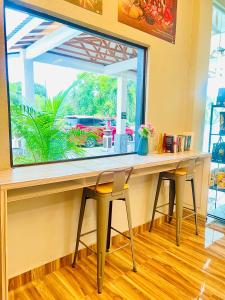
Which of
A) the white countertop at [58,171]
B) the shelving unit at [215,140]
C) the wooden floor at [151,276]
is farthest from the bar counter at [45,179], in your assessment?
the shelving unit at [215,140]

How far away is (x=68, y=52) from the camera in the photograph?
247 cm

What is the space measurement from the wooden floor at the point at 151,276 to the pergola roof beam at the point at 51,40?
1.92 m

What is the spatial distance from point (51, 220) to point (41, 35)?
69.9 inches

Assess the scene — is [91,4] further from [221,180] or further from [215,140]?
[221,180]

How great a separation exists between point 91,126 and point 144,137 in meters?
0.58

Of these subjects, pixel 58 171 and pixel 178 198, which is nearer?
pixel 58 171

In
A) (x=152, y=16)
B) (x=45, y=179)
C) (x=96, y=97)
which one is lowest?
(x=45, y=179)

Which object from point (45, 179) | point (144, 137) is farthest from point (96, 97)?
point (45, 179)

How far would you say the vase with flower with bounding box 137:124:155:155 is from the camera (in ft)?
8.06

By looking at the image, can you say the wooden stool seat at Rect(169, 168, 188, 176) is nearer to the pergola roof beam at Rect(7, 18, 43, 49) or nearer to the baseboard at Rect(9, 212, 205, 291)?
the baseboard at Rect(9, 212, 205, 291)

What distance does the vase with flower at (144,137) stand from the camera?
2.46 m

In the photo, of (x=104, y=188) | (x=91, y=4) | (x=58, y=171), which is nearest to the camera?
(x=58, y=171)

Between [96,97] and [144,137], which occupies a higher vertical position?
[96,97]

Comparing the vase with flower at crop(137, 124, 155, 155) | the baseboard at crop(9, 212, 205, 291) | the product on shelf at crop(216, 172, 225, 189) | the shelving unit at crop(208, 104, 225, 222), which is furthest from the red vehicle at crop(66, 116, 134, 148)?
the product on shelf at crop(216, 172, 225, 189)
